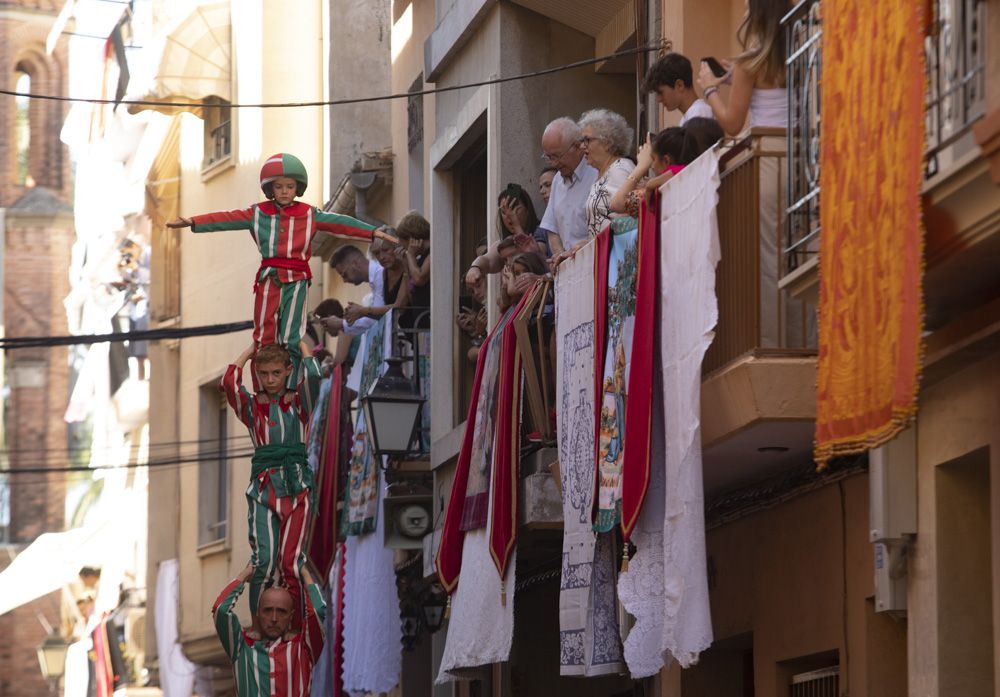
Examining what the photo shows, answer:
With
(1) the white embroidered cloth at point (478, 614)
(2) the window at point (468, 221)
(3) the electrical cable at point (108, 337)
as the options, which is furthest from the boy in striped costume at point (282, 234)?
(3) the electrical cable at point (108, 337)

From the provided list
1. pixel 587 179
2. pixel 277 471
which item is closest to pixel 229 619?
pixel 277 471

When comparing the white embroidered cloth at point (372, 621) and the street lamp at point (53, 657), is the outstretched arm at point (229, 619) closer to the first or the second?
the white embroidered cloth at point (372, 621)

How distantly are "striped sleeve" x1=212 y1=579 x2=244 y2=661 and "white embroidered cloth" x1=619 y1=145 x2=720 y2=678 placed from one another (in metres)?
3.57

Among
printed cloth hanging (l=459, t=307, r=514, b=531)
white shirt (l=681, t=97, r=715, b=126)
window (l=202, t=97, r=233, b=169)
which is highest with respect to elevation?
window (l=202, t=97, r=233, b=169)

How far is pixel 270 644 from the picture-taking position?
1536cm

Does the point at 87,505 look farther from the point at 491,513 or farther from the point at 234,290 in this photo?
the point at 491,513

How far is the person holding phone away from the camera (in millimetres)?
13312

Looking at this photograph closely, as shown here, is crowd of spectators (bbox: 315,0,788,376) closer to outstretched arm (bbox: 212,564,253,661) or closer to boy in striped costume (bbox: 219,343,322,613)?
boy in striped costume (bbox: 219,343,322,613)

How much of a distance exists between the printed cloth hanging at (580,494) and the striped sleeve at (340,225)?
1445mm

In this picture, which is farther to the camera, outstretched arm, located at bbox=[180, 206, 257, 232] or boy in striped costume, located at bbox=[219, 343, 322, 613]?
boy in striped costume, located at bbox=[219, 343, 322, 613]

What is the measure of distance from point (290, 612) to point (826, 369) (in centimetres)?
574

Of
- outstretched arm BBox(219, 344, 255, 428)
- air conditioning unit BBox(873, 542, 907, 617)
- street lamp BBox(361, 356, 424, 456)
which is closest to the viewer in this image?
air conditioning unit BBox(873, 542, 907, 617)

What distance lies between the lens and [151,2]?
4294cm

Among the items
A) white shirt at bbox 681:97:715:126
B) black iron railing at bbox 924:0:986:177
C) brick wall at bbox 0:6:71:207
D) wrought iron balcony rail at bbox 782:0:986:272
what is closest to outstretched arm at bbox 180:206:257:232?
white shirt at bbox 681:97:715:126
